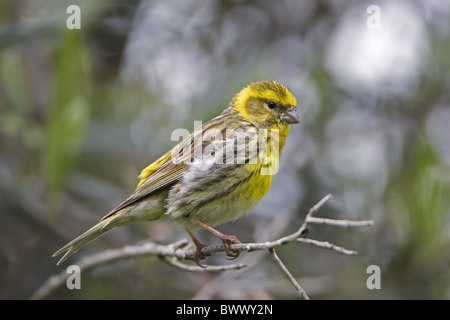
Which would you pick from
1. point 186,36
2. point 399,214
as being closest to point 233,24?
point 186,36

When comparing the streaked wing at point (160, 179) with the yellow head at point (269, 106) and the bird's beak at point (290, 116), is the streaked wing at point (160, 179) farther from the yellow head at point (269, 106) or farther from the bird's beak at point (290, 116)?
the bird's beak at point (290, 116)

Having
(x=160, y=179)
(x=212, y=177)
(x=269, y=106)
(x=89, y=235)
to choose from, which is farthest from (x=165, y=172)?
(x=269, y=106)

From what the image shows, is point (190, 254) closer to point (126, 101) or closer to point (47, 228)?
point (47, 228)

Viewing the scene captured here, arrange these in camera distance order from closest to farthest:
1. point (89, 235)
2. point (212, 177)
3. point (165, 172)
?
point (89, 235)
point (212, 177)
point (165, 172)

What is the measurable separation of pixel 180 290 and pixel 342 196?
5.12ft

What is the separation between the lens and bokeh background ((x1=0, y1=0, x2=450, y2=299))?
4.50 meters

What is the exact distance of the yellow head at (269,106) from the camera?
4.07 meters

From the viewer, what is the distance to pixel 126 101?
5.35 metres

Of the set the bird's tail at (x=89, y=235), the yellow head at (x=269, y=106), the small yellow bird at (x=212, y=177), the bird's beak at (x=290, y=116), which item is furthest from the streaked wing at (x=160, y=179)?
the bird's beak at (x=290, y=116)

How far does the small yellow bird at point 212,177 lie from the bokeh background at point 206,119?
53cm

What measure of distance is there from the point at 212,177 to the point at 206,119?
3.62 feet

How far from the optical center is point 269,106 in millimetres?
4145

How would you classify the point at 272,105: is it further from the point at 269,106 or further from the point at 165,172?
the point at 165,172

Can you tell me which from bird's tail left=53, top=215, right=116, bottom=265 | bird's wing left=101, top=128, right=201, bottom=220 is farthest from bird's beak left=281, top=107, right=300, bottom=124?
bird's tail left=53, top=215, right=116, bottom=265
